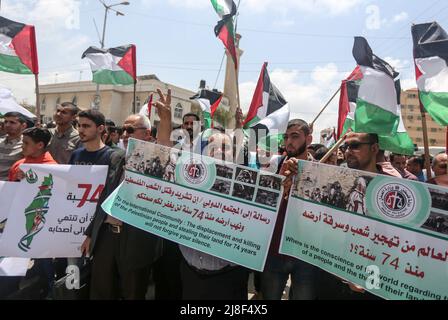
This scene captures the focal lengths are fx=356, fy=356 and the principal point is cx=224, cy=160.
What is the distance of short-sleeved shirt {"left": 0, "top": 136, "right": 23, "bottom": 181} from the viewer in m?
4.37

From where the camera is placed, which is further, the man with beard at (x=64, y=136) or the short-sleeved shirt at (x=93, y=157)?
the man with beard at (x=64, y=136)

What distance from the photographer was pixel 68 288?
9.97 feet

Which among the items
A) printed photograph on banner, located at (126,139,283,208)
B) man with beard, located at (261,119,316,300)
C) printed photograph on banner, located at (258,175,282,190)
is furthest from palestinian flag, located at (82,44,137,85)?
man with beard, located at (261,119,316,300)

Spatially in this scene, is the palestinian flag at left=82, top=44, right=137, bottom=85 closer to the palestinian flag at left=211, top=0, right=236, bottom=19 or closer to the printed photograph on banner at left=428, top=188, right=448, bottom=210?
the palestinian flag at left=211, top=0, right=236, bottom=19

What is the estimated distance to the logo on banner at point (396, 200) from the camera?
2316 mm

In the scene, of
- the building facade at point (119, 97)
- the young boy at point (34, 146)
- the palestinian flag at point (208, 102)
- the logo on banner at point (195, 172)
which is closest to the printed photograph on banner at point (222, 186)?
the logo on banner at point (195, 172)

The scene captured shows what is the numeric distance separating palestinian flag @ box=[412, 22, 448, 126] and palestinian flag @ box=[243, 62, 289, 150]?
1.63m

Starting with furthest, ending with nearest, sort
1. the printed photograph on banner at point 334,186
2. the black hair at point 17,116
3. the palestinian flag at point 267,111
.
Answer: the black hair at point 17,116, the palestinian flag at point 267,111, the printed photograph on banner at point 334,186

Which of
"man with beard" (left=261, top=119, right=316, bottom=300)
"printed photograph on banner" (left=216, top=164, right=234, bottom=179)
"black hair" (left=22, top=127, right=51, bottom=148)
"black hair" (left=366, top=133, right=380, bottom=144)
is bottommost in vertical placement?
"man with beard" (left=261, top=119, right=316, bottom=300)

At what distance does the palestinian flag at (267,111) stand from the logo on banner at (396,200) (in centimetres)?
186

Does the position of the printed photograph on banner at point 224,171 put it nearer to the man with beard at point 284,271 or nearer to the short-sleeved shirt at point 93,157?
the man with beard at point 284,271

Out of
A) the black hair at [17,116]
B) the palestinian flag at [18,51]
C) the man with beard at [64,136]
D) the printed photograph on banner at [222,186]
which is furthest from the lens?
the palestinian flag at [18,51]

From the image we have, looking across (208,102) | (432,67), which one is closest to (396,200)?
(432,67)

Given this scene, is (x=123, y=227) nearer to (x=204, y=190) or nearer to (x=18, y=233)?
(x=204, y=190)
